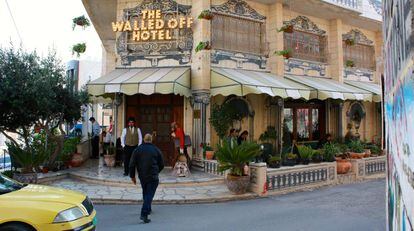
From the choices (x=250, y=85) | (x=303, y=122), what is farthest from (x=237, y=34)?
(x=303, y=122)

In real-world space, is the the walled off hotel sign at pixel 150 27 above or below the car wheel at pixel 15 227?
above

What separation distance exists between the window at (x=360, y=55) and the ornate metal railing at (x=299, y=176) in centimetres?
812

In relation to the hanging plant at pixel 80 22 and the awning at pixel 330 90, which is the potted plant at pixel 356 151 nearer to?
the awning at pixel 330 90

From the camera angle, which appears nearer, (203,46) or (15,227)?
(15,227)

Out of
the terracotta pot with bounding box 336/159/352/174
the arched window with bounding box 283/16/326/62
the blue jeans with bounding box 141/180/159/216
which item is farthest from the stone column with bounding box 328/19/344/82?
the blue jeans with bounding box 141/180/159/216

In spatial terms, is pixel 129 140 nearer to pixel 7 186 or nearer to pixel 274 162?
pixel 274 162

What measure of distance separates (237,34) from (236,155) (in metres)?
6.13

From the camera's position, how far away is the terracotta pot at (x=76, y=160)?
12.8 meters

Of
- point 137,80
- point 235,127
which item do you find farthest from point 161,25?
point 235,127

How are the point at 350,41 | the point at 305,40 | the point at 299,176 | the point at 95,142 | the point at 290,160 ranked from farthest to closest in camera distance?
the point at 350,41 → the point at 95,142 → the point at 305,40 → the point at 290,160 → the point at 299,176

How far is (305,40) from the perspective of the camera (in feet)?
50.2

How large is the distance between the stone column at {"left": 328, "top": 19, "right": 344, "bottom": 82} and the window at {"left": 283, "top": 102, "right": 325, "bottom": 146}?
1.61 meters

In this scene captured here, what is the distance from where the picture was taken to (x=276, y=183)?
948 cm

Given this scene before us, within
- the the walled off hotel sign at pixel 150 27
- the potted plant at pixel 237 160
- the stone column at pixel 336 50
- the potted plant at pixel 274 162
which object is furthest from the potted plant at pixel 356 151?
the the walled off hotel sign at pixel 150 27
